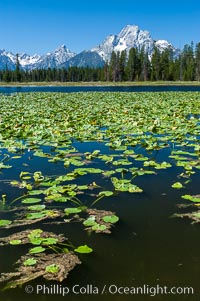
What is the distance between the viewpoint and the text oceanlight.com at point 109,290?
9.45 feet

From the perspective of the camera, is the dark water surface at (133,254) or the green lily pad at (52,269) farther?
the green lily pad at (52,269)

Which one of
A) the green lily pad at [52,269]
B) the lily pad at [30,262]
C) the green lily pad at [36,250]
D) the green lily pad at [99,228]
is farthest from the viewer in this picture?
the green lily pad at [99,228]

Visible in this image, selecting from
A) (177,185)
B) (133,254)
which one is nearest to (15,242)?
(133,254)

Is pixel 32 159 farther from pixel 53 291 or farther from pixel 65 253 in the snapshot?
pixel 53 291

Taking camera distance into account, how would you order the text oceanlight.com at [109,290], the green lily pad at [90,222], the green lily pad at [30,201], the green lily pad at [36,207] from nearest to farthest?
the text oceanlight.com at [109,290] → the green lily pad at [90,222] → the green lily pad at [36,207] → the green lily pad at [30,201]

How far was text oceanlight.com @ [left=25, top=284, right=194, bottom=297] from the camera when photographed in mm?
2879

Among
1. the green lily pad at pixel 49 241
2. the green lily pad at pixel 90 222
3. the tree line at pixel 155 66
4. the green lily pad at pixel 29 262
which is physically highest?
the tree line at pixel 155 66

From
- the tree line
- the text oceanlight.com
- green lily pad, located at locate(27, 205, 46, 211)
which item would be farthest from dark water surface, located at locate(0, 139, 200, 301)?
the tree line

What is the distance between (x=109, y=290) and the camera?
2.92m

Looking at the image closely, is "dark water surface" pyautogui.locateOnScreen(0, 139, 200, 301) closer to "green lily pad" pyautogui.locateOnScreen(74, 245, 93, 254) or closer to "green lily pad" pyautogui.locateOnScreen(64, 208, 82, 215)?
"green lily pad" pyautogui.locateOnScreen(74, 245, 93, 254)

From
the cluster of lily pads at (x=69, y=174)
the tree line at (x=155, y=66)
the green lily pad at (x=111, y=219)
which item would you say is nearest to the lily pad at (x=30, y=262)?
the cluster of lily pads at (x=69, y=174)

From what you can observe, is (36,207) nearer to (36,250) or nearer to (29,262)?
(36,250)

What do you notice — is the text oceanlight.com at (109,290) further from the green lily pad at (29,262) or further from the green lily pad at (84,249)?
the green lily pad at (84,249)

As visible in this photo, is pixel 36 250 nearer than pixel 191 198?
Yes
